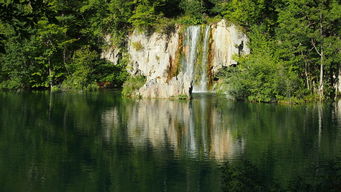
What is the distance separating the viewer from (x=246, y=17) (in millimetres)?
49812

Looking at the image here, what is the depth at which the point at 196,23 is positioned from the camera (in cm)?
5338

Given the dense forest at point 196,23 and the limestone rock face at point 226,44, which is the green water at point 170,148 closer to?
the dense forest at point 196,23

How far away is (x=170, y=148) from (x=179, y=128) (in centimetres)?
569

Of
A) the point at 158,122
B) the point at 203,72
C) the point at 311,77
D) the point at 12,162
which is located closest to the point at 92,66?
the point at 203,72

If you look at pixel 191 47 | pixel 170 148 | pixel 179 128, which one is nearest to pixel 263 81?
pixel 191 47

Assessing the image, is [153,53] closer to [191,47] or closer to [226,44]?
[191,47]

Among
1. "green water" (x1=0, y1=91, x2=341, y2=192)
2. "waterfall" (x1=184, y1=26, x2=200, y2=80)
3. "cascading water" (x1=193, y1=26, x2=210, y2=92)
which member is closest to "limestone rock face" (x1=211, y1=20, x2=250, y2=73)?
"cascading water" (x1=193, y1=26, x2=210, y2=92)

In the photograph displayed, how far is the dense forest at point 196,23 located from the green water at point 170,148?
5.34 m

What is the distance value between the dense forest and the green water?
5.34 m

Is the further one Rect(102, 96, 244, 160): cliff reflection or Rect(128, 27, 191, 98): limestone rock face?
Rect(128, 27, 191, 98): limestone rock face

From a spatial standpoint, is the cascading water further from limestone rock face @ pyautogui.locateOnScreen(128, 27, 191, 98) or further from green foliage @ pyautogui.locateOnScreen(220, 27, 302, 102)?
green foliage @ pyautogui.locateOnScreen(220, 27, 302, 102)

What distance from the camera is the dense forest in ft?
129

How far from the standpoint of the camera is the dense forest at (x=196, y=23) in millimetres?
39438

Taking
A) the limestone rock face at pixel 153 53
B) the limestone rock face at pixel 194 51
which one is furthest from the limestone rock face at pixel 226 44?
the limestone rock face at pixel 153 53
